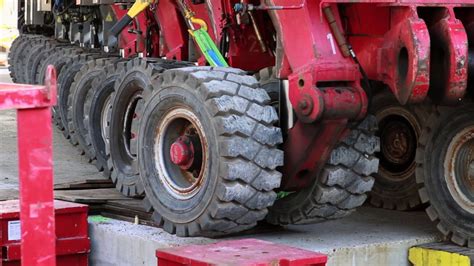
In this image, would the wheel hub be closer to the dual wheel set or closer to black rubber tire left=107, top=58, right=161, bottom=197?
the dual wheel set

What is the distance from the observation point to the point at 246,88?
682 cm

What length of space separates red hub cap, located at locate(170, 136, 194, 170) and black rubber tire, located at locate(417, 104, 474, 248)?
5.64ft

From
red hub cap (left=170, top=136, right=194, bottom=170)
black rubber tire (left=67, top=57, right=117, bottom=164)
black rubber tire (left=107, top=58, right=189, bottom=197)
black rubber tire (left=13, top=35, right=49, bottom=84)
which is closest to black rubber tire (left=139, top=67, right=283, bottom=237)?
red hub cap (left=170, top=136, right=194, bottom=170)

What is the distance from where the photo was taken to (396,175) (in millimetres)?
8875

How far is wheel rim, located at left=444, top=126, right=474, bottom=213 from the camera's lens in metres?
7.43

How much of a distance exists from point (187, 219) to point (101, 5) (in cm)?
508

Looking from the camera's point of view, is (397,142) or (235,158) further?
(397,142)

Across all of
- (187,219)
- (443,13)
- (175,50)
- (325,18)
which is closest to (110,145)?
(175,50)

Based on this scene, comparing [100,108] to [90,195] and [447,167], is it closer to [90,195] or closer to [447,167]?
[90,195]

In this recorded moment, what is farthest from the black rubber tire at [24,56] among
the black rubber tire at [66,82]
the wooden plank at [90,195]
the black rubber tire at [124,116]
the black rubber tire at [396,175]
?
the black rubber tire at [396,175]

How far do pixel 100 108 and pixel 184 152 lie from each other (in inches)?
117

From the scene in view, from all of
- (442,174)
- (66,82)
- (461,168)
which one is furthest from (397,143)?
(66,82)

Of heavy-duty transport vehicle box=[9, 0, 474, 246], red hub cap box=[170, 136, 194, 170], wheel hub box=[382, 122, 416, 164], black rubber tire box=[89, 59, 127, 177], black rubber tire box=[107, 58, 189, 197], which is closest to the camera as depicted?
heavy-duty transport vehicle box=[9, 0, 474, 246]

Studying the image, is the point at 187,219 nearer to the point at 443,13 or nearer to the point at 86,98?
the point at 443,13
